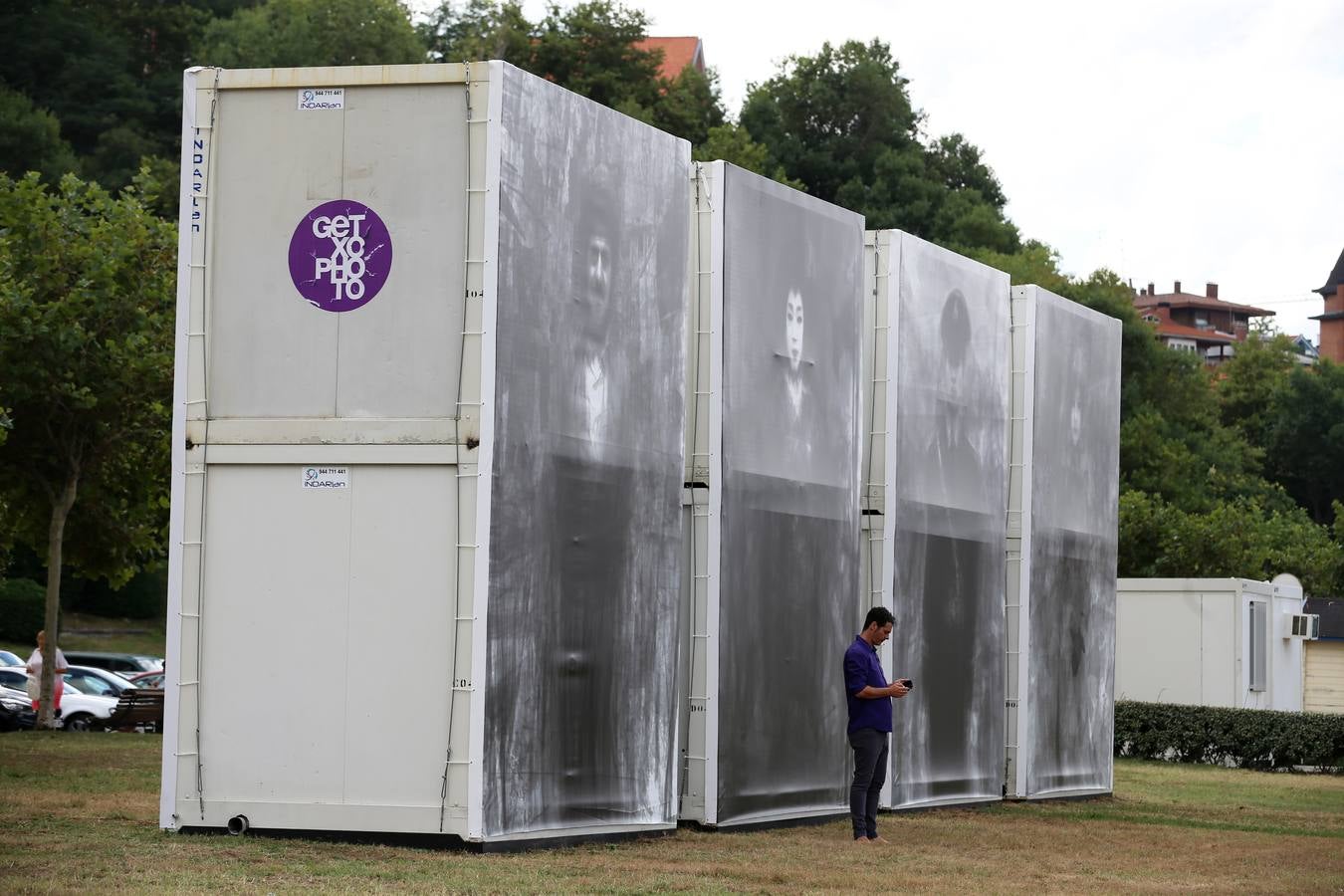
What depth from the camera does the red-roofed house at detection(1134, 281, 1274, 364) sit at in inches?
6491

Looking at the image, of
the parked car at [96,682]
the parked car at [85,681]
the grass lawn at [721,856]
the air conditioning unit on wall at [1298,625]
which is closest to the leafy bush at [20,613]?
the parked car at [85,681]

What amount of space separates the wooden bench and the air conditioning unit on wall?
2091cm

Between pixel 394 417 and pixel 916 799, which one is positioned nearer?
pixel 394 417

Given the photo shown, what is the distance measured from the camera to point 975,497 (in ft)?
64.8

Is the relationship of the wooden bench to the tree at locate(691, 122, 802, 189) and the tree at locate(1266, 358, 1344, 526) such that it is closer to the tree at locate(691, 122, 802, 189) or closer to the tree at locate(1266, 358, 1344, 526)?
the tree at locate(691, 122, 802, 189)

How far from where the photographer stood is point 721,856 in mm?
13148

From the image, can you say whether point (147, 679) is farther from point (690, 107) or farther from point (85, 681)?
point (690, 107)

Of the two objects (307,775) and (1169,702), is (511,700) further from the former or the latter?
(1169,702)

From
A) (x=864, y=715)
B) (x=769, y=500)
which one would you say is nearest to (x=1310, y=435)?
(x=769, y=500)

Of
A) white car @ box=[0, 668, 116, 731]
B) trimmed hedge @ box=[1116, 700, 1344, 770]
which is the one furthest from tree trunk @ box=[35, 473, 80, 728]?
trimmed hedge @ box=[1116, 700, 1344, 770]

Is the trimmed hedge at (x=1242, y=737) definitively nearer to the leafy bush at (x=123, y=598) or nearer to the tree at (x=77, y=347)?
the tree at (x=77, y=347)

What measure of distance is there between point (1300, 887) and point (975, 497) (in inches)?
293

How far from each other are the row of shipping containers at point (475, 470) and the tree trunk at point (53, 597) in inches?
602

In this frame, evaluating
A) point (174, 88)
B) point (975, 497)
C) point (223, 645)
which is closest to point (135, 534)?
point (975, 497)
